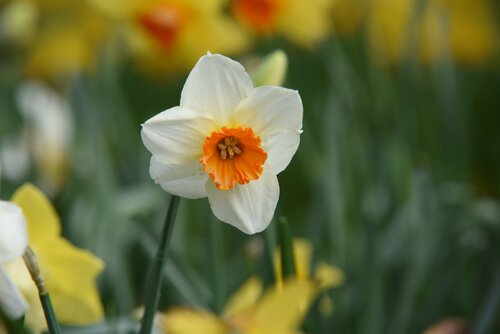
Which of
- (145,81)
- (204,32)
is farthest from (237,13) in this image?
(145,81)

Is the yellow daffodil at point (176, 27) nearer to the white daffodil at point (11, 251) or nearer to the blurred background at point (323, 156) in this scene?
the blurred background at point (323, 156)

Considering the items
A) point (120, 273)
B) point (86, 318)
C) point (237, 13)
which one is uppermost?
point (237, 13)

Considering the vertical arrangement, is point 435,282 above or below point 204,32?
below

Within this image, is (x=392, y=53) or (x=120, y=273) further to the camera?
(x=392, y=53)

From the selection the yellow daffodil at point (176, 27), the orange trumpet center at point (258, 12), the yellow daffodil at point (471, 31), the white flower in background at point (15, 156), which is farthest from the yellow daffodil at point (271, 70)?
the yellow daffodil at point (471, 31)

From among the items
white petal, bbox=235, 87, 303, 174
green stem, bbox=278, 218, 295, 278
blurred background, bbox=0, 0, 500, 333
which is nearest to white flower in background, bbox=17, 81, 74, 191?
blurred background, bbox=0, 0, 500, 333

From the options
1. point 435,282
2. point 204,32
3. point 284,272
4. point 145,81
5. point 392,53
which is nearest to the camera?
point 284,272

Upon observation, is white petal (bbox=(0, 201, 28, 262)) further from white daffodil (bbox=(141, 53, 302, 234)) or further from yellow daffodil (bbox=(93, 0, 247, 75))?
yellow daffodil (bbox=(93, 0, 247, 75))

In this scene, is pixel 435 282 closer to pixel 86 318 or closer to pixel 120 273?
pixel 120 273
